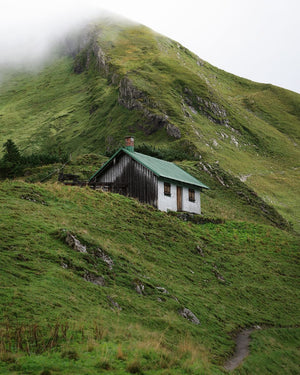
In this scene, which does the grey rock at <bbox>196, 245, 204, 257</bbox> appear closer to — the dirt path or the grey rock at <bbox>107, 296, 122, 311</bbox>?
the dirt path

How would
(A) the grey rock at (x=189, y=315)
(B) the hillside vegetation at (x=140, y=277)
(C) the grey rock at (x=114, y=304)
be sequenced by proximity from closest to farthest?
(B) the hillside vegetation at (x=140, y=277) < (C) the grey rock at (x=114, y=304) < (A) the grey rock at (x=189, y=315)

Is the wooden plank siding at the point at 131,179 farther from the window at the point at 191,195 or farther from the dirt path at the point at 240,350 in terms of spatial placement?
the dirt path at the point at 240,350

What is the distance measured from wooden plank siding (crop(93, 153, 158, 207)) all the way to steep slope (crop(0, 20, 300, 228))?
39939mm

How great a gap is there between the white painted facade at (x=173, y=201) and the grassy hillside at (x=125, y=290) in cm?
368

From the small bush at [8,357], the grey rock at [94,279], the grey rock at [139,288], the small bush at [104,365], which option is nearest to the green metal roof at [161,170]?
the grey rock at [139,288]

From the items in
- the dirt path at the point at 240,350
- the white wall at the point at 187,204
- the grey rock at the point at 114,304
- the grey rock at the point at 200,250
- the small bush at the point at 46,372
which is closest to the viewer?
the small bush at the point at 46,372

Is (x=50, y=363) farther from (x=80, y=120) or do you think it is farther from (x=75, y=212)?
(x=80, y=120)

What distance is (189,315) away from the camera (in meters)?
19.9

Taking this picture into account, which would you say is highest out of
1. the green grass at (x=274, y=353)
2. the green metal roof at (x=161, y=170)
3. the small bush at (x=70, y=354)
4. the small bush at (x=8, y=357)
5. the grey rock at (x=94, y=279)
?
the green metal roof at (x=161, y=170)

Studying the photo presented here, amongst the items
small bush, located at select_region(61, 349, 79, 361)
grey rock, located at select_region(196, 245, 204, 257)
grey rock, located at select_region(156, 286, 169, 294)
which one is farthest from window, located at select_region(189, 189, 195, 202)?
small bush, located at select_region(61, 349, 79, 361)

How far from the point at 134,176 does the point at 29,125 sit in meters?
103

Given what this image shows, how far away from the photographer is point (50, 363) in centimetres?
1027

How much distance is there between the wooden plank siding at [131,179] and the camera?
40.8 m

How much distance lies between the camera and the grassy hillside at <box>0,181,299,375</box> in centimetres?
1170
